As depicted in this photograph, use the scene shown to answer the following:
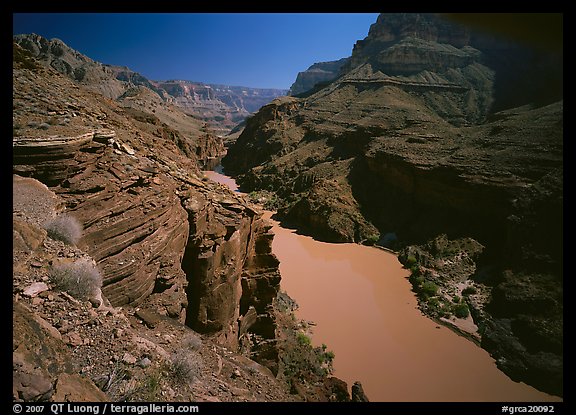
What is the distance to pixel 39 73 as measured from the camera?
11.2 meters

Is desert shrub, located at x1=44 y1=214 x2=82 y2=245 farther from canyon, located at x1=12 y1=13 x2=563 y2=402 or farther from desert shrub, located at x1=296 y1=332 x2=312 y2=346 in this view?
desert shrub, located at x1=296 y1=332 x2=312 y2=346

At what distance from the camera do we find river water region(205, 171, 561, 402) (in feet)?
42.2

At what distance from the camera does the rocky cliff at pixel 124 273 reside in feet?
14.5

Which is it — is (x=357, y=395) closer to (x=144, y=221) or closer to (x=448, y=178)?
(x=144, y=221)

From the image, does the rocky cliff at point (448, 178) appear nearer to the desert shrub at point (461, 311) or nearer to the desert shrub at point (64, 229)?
the desert shrub at point (461, 311)

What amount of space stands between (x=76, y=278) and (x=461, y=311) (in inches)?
719

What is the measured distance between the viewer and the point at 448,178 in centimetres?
2691

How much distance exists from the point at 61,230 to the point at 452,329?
17338 millimetres

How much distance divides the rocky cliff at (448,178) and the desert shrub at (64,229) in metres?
8.67

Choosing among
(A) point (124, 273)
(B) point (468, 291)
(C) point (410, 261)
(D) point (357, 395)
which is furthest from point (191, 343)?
(C) point (410, 261)

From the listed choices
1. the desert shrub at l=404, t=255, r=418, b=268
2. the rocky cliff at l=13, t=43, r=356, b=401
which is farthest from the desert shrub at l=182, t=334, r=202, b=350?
the desert shrub at l=404, t=255, r=418, b=268

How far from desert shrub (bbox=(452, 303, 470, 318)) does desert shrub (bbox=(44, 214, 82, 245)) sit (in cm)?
1810
